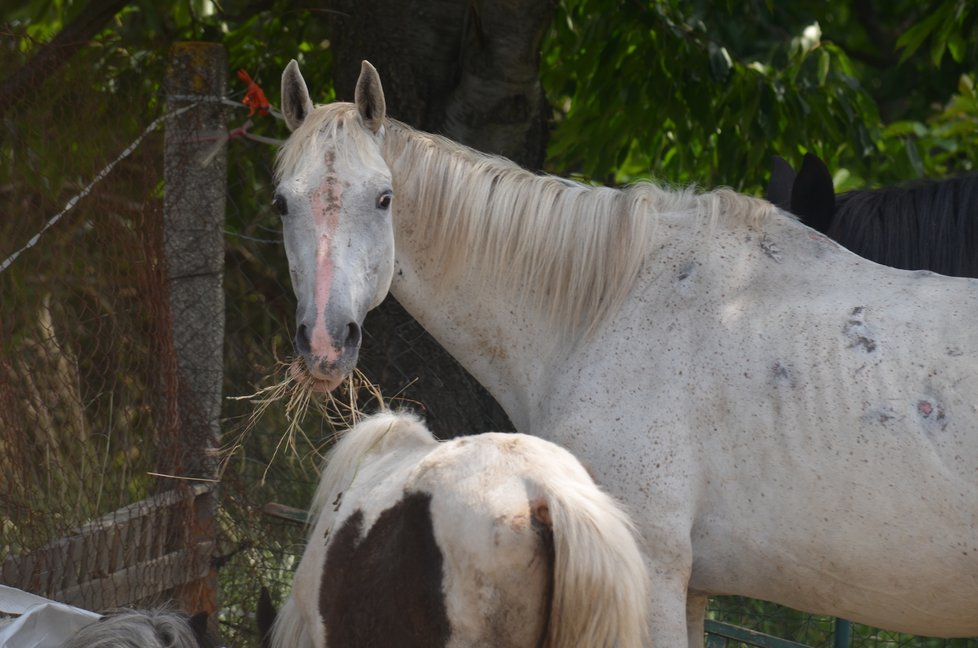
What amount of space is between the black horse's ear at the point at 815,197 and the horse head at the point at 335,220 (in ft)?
4.43

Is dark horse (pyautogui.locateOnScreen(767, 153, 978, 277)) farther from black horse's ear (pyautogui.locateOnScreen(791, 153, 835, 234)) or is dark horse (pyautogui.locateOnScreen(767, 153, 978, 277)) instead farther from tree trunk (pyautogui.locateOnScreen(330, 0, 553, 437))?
tree trunk (pyautogui.locateOnScreen(330, 0, 553, 437))

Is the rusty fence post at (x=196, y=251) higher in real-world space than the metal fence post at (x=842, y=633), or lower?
higher

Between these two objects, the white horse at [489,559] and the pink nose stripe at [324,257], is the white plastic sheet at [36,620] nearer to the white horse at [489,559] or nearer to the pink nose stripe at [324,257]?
the pink nose stripe at [324,257]

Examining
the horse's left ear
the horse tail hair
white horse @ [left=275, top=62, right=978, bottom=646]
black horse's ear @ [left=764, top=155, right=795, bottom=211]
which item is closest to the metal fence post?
white horse @ [left=275, top=62, right=978, bottom=646]

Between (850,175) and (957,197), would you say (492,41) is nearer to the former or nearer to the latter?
(957,197)

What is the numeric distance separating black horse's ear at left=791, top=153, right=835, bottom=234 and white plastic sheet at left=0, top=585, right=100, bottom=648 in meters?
2.53

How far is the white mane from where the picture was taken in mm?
3119

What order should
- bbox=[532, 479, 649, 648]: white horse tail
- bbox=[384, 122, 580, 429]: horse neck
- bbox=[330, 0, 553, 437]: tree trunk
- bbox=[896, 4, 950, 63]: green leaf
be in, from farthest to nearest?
bbox=[896, 4, 950, 63]: green leaf < bbox=[330, 0, 553, 437]: tree trunk < bbox=[384, 122, 580, 429]: horse neck < bbox=[532, 479, 649, 648]: white horse tail

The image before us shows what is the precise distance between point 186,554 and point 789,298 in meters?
2.31

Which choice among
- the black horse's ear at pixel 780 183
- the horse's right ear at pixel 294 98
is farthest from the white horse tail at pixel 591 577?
the black horse's ear at pixel 780 183

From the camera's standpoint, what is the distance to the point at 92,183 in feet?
12.3

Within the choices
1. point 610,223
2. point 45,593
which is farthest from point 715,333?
point 45,593

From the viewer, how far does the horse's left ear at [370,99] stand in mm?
3096

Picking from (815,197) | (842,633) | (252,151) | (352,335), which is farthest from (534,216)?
(252,151)
